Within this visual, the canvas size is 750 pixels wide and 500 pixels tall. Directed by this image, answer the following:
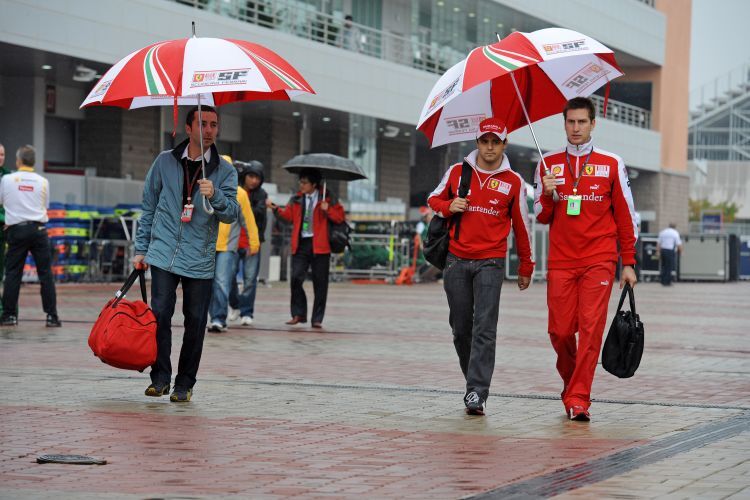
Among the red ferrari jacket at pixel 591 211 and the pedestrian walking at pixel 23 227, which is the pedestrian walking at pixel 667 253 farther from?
the red ferrari jacket at pixel 591 211

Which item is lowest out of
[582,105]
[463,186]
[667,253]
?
[667,253]

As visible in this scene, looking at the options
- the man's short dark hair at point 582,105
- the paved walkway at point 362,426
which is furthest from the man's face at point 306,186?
the man's short dark hair at point 582,105

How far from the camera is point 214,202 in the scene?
28.4 feet

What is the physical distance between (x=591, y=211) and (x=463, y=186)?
2.72ft

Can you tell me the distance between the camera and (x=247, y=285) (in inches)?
637

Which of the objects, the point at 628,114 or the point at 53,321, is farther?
the point at 628,114

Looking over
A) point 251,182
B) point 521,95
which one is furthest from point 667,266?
point 521,95

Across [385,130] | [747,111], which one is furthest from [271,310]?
[747,111]

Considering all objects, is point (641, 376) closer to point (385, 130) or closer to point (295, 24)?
point (295, 24)

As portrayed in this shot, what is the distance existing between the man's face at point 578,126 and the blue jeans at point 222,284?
270 inches

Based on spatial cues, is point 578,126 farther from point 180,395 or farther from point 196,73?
point 180,395

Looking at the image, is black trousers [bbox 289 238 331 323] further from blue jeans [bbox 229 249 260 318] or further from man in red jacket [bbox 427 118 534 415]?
man in red jacket [bbox 427 118 534 415]

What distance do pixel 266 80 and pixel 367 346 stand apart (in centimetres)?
575

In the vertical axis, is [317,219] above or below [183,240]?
above
